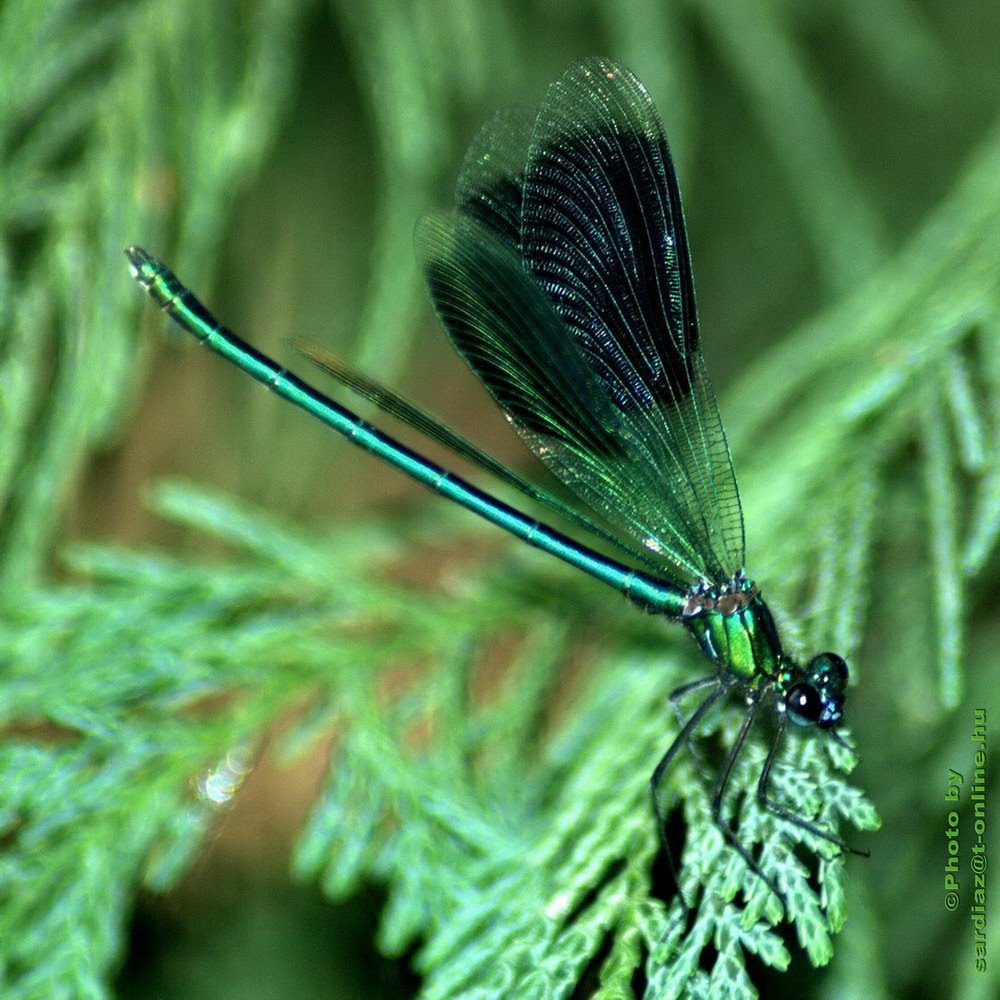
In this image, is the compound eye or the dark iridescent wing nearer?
the compound eye

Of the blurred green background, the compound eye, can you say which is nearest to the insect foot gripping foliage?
the compound eye

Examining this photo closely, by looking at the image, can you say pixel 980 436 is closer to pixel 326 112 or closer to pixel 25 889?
pixel 25 889

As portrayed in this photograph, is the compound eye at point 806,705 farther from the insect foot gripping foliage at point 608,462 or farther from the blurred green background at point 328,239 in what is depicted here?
the blurred green background at point 328,239

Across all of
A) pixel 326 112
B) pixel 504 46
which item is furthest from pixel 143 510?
pixel 504 46

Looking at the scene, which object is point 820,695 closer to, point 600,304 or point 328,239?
point 600,304

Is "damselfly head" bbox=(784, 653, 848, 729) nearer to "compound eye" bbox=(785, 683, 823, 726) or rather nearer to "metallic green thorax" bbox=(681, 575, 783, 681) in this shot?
"compound eye" bbox=(785, 683, 823, 726)

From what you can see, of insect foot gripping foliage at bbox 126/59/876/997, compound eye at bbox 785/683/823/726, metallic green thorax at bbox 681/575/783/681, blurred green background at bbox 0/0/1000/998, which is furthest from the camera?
blurred green background at bbox 0/0/1000/998

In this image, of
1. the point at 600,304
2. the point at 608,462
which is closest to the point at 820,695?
the point at 608,462
